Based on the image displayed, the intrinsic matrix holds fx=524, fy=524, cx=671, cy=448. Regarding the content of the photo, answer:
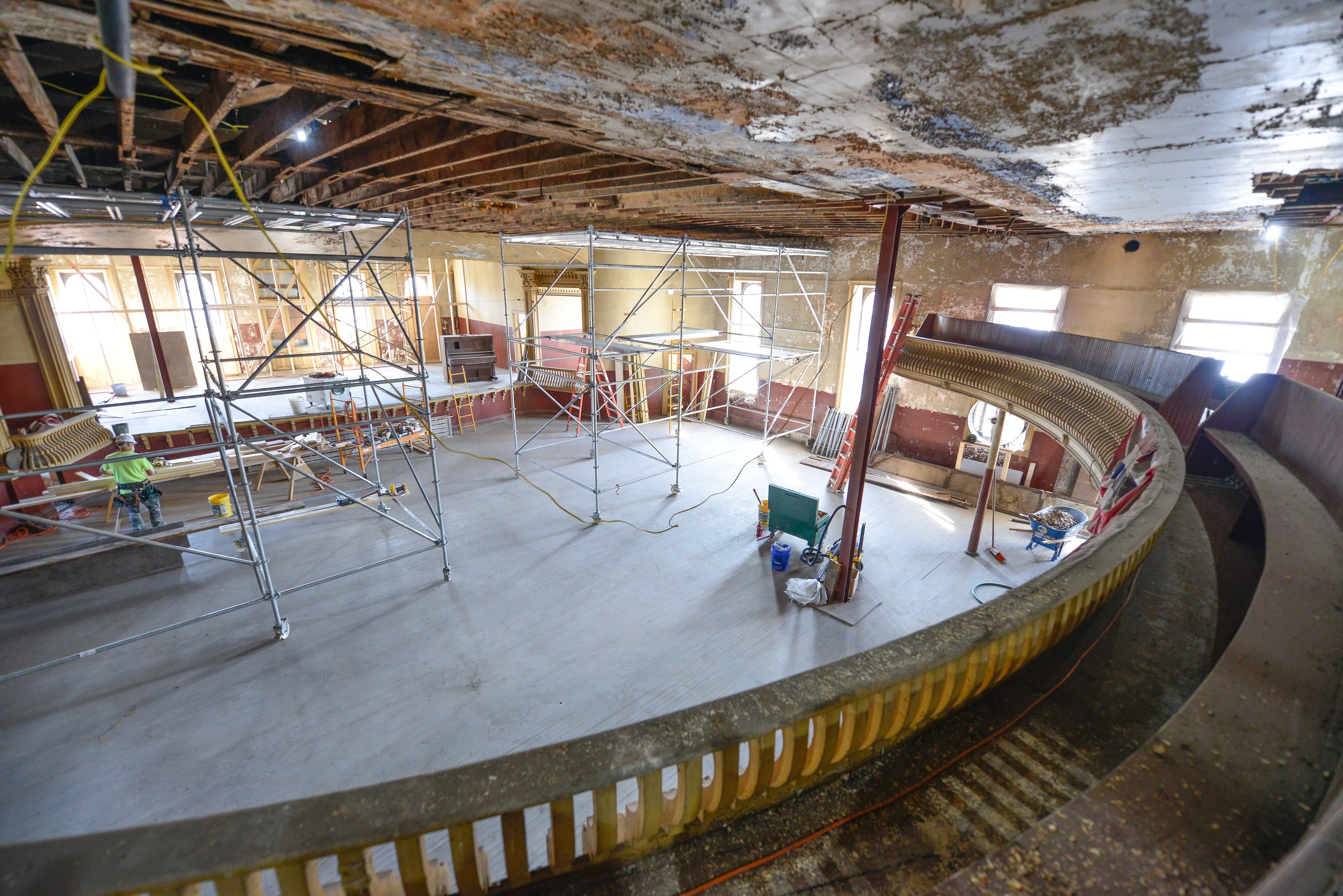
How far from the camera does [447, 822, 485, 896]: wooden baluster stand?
52.1 inches

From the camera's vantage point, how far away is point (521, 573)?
23.2 feet

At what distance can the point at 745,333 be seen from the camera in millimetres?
13352

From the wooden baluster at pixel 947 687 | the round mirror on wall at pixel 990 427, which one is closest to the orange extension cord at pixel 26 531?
the wooden baluster at pixel 947 687

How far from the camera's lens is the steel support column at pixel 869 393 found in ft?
17.0

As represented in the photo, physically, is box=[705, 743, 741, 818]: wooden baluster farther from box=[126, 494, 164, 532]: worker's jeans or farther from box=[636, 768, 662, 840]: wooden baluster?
box=[126, 494, 164, 532]: worker's jeans

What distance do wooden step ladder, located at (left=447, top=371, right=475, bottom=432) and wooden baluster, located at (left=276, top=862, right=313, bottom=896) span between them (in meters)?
12.6

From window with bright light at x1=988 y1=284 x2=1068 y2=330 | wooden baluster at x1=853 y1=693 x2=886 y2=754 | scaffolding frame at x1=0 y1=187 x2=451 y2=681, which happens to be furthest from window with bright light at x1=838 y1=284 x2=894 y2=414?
wooden baluster at x1=853 y1=693 x2=886 y2=754

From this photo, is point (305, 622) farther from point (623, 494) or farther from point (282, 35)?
point (282, 35)

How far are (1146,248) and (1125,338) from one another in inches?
50.4

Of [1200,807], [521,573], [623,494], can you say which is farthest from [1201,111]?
[623,494]

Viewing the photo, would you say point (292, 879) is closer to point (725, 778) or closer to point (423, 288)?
point (725, 778)

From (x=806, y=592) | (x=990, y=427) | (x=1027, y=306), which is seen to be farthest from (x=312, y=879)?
(x=990, y=427)

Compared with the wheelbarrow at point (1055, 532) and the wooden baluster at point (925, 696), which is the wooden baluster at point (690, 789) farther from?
the wheelbarrow at point (1055, 532)

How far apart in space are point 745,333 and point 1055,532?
8.08 meters
